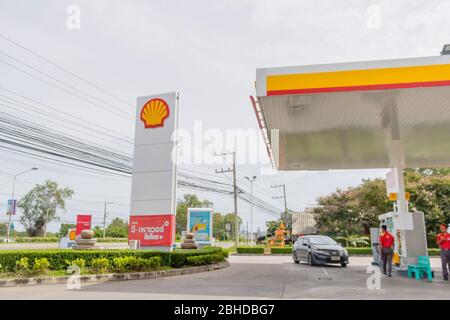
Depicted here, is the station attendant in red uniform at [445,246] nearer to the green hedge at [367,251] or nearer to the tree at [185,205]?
the green hedge at [367,251]

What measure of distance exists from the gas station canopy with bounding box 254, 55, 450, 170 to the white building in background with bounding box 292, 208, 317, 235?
113 feet

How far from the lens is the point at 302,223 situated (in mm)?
49656

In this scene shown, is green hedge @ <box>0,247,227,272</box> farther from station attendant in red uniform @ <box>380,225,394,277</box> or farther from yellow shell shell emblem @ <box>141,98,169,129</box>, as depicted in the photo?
station attendant in red uniform @ <box>380,225,394,277</box>

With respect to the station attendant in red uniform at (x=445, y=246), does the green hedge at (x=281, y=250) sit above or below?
below

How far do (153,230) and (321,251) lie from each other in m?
6.74

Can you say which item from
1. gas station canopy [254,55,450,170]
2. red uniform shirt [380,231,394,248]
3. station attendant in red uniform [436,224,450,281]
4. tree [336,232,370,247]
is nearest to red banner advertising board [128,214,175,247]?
gas station canopy [254,55,450,170]

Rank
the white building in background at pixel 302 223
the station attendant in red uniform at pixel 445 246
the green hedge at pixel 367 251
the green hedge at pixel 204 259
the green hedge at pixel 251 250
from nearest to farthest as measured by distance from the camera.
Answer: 1. the station attendant in red uniform at pixel 445 246
2. the green hedge at pixel 204 259
3. the green hedge at pixel 367 251
4. the green hedge at pixel 251 250
5. the white building in background at pixel 302 223

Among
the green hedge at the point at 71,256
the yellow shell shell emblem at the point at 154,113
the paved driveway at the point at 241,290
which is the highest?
the yellow shell shell emblem at the point at 154,113

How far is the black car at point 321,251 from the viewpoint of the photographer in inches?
561

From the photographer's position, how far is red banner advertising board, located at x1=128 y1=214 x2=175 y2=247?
43.1ft

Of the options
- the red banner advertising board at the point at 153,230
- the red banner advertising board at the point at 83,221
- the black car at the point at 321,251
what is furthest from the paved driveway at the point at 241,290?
the red banner advertising board at the point at 83,221

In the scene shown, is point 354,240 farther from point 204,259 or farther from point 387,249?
point 204,259

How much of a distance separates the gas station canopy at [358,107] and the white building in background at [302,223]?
34.4m
